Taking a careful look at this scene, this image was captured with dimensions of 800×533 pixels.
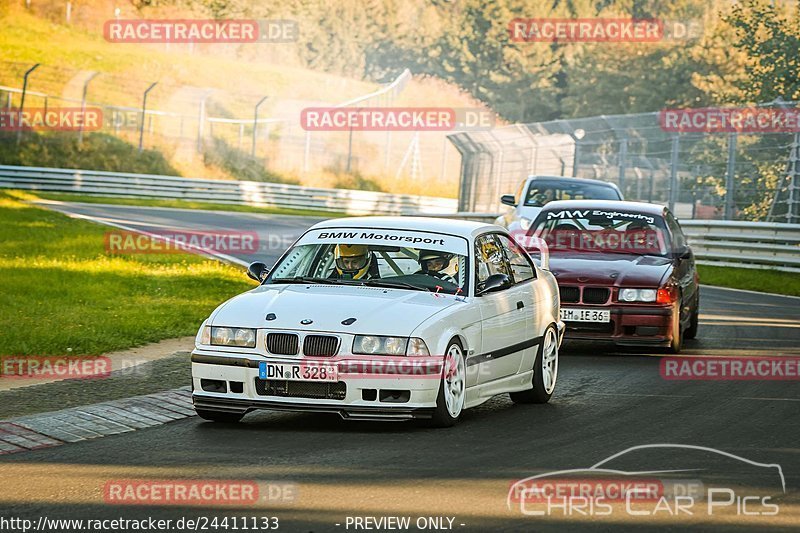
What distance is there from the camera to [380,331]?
355 inches

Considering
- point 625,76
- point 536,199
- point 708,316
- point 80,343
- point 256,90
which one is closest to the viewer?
point 80,343

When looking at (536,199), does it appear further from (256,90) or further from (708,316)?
(256,90)

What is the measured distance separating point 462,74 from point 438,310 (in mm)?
87373

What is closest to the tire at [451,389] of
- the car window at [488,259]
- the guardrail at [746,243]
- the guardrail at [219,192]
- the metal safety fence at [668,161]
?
the car window at [488,259]

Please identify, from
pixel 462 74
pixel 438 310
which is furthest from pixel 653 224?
pixel 462 74

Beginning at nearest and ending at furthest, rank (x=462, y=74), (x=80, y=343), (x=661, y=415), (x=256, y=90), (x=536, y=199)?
(x=661, y=415)
(x=80, y=343)
(x=536, y=199)
(x=256, y=90)
(x=462, y=74)

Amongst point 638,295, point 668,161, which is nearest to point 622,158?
point 668,161

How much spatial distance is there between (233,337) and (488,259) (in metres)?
2.35

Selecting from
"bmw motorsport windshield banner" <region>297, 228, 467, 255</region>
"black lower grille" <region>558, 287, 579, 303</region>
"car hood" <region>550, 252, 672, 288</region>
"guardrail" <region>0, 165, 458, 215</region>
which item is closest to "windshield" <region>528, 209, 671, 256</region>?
"car hood" <region>550, 252, 672, 288</region>

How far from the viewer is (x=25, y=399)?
33.6 feet

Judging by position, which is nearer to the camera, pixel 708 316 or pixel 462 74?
pixel 708 316

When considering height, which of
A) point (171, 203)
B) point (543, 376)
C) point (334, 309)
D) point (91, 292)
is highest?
point (334, 309)

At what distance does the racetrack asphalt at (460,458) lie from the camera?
6.70 meters

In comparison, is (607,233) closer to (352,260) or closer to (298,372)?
(352,260)
